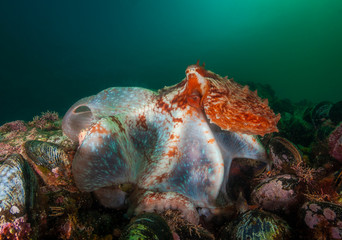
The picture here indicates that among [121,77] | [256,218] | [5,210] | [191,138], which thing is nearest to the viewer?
[5,210]

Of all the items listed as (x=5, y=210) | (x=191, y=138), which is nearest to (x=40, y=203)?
(x=5, y=210)

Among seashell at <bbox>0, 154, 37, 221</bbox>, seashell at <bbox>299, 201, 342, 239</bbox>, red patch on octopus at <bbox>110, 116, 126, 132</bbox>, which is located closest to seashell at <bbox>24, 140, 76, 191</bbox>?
seashell at <bbox>0, 154, 37, 221</bbox>

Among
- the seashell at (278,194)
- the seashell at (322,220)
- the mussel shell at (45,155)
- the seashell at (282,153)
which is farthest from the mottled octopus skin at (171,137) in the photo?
the seashell at (322,220)

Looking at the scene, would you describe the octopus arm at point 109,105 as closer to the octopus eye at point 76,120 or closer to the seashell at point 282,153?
the octopus eye at point 76,120

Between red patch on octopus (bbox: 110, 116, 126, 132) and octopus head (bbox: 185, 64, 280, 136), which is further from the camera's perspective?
red patch on octopus (bbox: 110, 116, 126, 132)

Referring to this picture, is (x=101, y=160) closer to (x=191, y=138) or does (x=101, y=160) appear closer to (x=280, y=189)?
(x=191, y=138)

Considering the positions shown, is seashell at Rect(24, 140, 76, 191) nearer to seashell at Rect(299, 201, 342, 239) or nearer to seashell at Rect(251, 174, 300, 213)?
seashell at Rect(251, 174, 300, 213)
